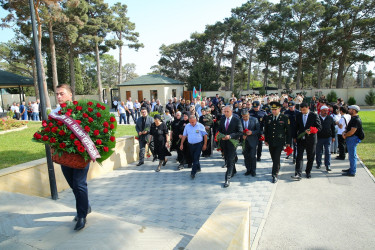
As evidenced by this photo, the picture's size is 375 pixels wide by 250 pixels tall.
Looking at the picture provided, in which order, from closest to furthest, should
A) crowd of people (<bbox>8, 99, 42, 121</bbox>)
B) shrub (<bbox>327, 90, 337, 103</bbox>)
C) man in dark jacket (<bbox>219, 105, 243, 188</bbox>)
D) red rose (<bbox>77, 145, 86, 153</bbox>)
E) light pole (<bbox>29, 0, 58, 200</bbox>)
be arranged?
red rose (<bbox>77, 145, 86, 153</bbox>)
light pole (<bbox>29, 0, 58, 200</bbox>)
man in dark jacket (<bbox>219, 105, 243, 188</bbox>)
crowd of people (<bbox>8, 99, 42, 121</bbox>)
shrub (<bbox>327, 90, 337, 103</bbox>)

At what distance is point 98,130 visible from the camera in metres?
3.55

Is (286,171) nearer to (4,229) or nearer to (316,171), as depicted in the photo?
(316,171)

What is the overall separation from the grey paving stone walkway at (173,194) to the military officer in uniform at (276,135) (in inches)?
21.8

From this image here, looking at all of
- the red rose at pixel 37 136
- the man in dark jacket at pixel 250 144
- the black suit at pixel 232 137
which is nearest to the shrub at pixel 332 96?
the man in dark jacket at pixel 250 144

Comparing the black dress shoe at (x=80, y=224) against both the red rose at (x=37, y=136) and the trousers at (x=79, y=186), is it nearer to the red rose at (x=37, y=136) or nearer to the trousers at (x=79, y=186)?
the trousers at (x=79, y=186)

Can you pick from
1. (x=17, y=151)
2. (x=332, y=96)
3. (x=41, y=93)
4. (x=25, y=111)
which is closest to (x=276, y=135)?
(x=41, y=93)

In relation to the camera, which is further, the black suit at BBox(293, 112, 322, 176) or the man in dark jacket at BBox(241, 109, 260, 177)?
the man in dark jacket at BBox(241, 109, 260, 177)

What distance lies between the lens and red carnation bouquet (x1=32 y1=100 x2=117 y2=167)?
131 inches

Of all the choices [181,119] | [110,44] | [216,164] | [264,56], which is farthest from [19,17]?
[264,56]

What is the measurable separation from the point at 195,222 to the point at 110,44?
112 feet

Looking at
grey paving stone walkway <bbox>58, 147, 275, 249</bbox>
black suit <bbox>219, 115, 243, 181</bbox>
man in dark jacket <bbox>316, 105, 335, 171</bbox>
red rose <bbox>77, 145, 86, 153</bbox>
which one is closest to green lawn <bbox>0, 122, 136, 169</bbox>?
grey paving stone walkway <bbox>58, 147, 275, 249</bbox>

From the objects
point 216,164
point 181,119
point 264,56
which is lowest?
point 216,164

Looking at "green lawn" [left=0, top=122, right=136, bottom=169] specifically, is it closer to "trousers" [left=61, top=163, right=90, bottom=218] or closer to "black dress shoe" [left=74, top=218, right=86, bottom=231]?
"trousers" [left=61, top=163, right=90, bottom=218]

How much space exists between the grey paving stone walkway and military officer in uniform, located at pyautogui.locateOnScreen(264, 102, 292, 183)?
55 cm
